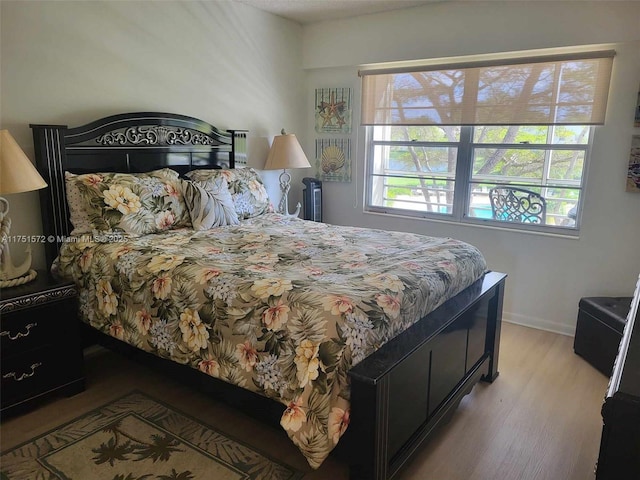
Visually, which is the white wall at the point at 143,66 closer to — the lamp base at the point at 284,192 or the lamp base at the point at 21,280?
the lamp base at the point at 284,192

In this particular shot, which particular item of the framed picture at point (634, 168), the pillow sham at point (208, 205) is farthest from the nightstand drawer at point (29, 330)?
the framed picture at point (634, 168)

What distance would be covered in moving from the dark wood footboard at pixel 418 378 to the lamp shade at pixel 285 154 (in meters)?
2.01

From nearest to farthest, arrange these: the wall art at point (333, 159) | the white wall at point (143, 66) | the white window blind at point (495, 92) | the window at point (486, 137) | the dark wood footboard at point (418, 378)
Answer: the dark wood footboard at point (418, 378), the white wall at point (143, 66), the white window blind at point (495, 92), the window at point (486, 137), the wall art at point (333, 159)

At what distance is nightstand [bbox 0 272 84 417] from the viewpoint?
2.20m

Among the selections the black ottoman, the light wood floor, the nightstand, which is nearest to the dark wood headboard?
the nightstand

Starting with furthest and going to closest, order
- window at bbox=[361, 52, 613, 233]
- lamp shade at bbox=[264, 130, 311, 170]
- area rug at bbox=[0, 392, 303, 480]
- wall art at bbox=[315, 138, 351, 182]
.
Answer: wall art at bbox=[315, 138, 351, 182], lamp shade at bbox=[264, 130, 311, 170], window at bbox=[361, 52, 613, 233], area rug at bbox=[0, 392, 303, 480]

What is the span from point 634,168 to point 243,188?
8.76 ft

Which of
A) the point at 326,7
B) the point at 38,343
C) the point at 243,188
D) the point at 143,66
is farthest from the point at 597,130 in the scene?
the point at 38,343

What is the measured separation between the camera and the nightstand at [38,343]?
7.22 feet

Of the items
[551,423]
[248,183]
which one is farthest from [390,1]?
[551,423]

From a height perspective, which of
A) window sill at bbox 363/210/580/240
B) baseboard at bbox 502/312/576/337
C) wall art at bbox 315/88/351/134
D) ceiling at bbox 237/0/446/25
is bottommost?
baseboard at bbox 502/312/576/337

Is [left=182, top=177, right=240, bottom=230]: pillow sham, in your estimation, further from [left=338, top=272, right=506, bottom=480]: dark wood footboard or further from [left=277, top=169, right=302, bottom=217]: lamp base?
[left=338, top=272, right=506, bottom=480]: dark wood footboard

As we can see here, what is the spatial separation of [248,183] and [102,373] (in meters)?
1.62

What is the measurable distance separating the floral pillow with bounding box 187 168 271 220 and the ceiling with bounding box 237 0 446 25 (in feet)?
4.61
